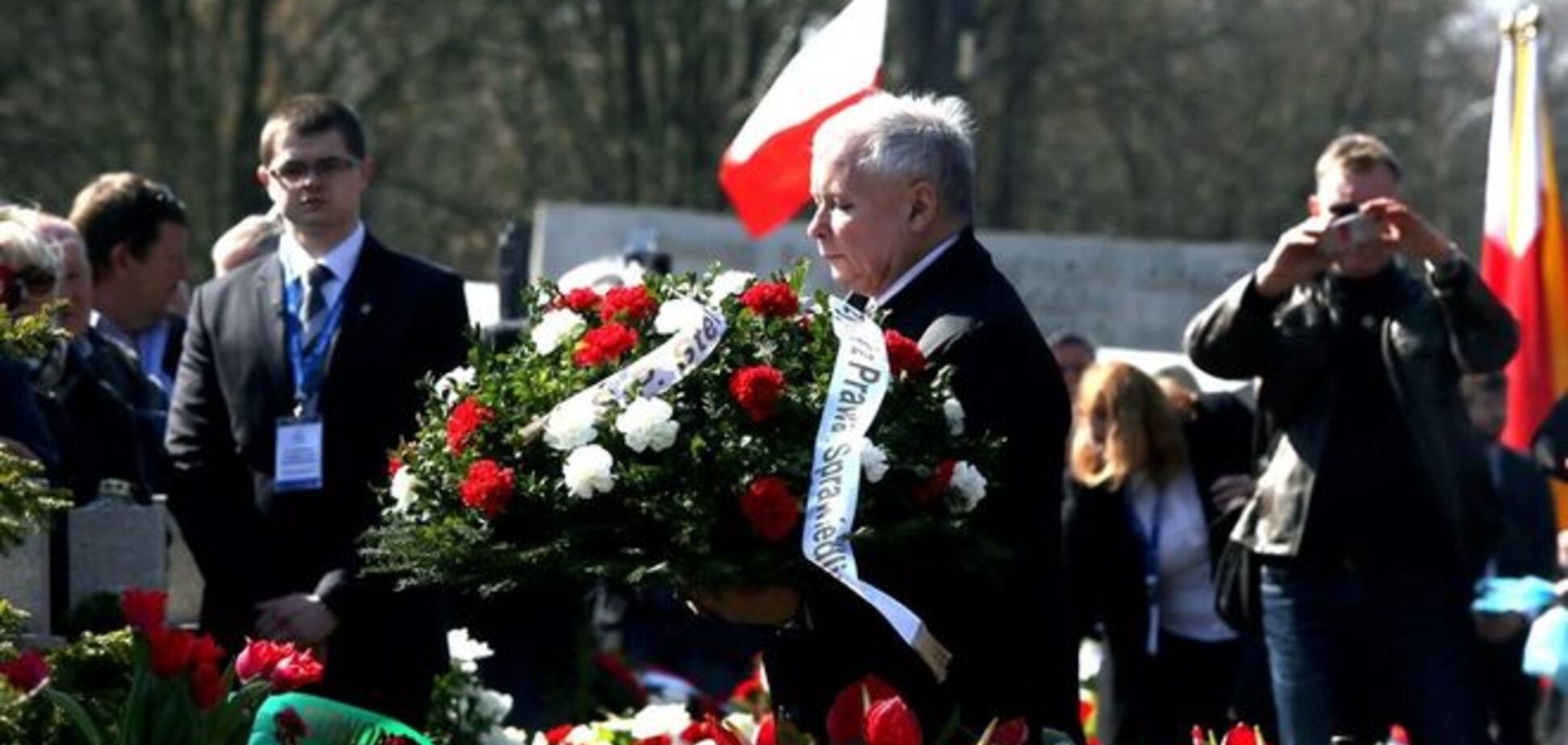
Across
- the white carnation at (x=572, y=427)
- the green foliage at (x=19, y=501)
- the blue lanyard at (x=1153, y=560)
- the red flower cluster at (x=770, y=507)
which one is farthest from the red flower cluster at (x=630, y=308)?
the blue lanyard at (x=1153, y=560)

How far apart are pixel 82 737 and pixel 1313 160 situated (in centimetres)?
2845

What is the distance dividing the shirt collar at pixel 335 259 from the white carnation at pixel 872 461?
2.56 metres

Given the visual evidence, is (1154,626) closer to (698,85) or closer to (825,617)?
(825,617)

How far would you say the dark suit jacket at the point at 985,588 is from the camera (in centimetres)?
540

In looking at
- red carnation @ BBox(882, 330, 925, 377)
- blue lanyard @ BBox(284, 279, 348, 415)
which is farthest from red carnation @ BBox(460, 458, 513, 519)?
blue lanyard @ BBox(284, 279, 348, 415)

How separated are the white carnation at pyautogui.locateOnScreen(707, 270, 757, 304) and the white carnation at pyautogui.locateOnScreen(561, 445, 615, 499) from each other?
1.42 ft

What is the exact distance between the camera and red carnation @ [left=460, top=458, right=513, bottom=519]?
16.7 ft

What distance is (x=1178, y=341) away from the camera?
64.0 feet

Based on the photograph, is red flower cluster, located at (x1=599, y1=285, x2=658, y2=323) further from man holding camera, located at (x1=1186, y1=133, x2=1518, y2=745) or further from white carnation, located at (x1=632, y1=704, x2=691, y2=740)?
man holding camera, located at (x1=1186, y1=133, x2=1518, y2=745)

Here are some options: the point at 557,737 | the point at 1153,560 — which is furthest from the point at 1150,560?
the point at 557,737

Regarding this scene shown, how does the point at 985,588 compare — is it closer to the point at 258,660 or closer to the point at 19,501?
the point at 258,660

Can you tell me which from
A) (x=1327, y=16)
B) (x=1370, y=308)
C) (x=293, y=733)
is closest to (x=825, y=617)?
(x=293, y=733)

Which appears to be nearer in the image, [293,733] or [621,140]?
[293,733]

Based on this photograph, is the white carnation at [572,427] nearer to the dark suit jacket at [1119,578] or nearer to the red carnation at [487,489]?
the red carnation at [487,489]
